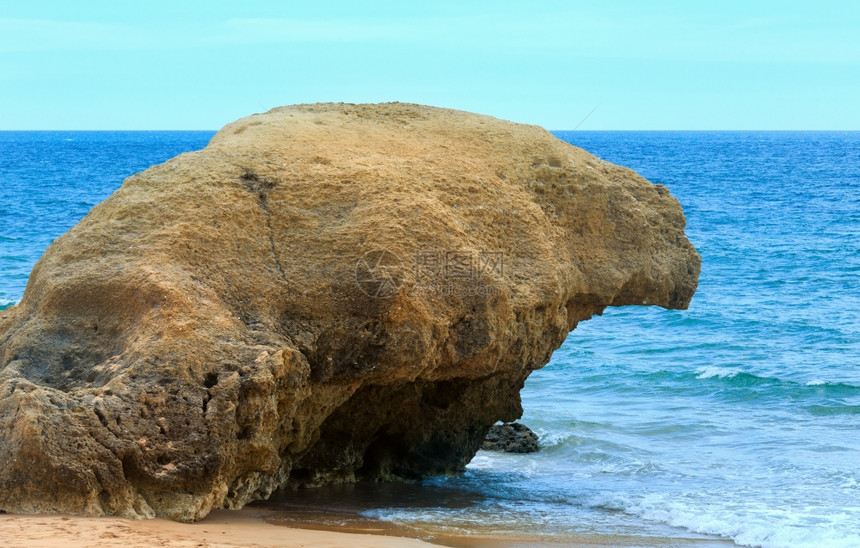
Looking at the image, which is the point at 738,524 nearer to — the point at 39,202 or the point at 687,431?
the point at 687,431

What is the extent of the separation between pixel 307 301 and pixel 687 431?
5.81 metres

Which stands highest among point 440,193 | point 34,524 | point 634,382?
point 440,193

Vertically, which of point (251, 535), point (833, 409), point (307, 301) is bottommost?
point (833, 409)

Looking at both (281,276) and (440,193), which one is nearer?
(281,276)

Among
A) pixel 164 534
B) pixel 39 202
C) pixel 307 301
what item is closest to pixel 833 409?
pixel 307 301

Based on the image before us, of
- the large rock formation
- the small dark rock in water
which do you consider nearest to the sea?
the small dark rock in water

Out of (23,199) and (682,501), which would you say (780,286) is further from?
(23,199)

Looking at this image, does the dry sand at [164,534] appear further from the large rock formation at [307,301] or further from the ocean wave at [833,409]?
the ocean wave at [833,409]

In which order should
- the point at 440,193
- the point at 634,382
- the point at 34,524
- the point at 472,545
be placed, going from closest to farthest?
the point at 34,524 → the point at 472,545 → the point at 440,193 → the point at 634,382

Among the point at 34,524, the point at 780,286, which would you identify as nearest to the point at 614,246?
the point at 34,524

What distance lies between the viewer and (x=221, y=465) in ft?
16.8

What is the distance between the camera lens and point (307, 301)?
19.0ft

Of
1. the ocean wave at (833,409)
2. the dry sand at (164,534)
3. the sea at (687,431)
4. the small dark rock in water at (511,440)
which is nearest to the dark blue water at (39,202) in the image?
the sea at (687,431)

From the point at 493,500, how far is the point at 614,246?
7.00ft
